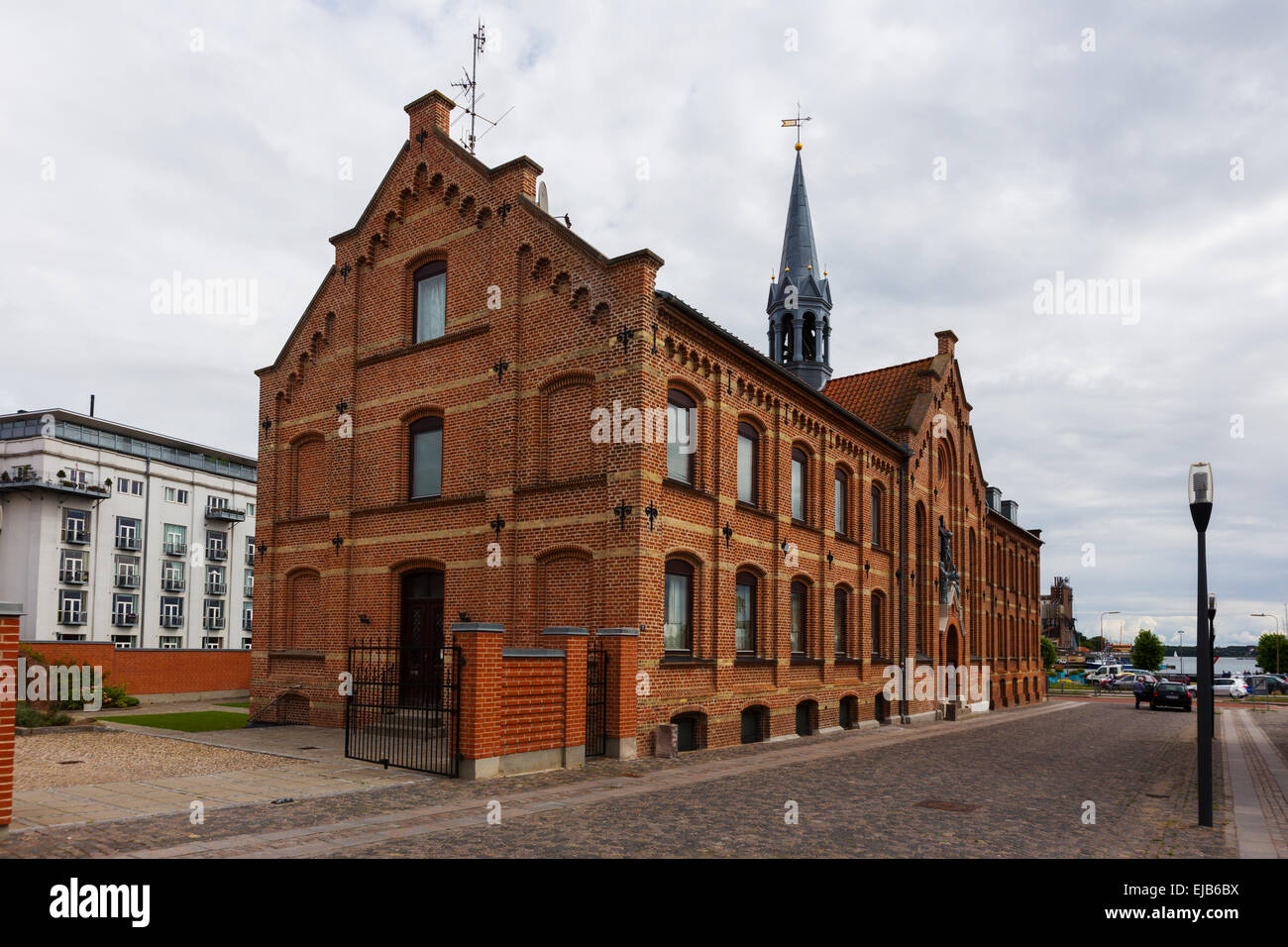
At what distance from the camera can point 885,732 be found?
24.2 metres

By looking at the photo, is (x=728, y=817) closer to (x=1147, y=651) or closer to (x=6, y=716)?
(x=6, y=716)

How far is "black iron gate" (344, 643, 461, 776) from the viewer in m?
13.3

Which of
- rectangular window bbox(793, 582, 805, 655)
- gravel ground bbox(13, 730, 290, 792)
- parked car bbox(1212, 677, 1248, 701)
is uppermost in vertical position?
rectangular window bbox(793, 582, 805, 655)

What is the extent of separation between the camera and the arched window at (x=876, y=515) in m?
27.7

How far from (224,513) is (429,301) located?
2021 inches

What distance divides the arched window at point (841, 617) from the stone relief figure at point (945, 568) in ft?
24.8

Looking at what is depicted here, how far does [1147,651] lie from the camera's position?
98.2 m

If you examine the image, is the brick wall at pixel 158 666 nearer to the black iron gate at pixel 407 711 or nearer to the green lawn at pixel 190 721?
the green lawn at pixel 190 721

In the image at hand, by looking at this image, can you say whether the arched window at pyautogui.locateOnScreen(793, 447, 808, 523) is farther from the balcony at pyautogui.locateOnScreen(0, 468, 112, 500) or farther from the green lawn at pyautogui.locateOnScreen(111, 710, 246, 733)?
the balcony at pyautogui.locateOnScreen(0, 468, 112, 500)

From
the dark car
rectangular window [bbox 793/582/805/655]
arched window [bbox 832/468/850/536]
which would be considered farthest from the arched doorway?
the dark car

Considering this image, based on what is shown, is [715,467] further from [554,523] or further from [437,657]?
[437,657]

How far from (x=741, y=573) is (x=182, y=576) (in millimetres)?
54912

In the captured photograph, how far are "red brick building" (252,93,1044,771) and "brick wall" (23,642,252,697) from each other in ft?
25.1
